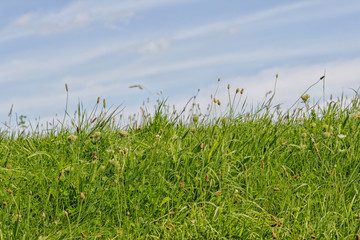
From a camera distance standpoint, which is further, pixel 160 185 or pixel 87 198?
pixel 160 185

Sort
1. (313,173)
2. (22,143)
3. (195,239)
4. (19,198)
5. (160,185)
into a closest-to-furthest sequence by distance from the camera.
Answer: (195,239) → (19,198) → (160,185) → (313,173) → (22,143)

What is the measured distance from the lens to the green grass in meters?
3.56

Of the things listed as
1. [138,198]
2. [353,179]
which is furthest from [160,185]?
[353,179]

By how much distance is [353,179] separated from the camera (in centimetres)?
426

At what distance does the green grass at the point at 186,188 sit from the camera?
3557 millimetres

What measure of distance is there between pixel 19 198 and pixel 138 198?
968 millimetres

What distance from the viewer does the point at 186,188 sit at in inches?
160

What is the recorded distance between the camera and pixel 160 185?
4055 millimetres

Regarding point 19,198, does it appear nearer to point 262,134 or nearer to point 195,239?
point 195,239

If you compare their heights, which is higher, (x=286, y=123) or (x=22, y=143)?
(x=286, y=123)

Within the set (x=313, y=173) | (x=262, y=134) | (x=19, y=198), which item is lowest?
(x=19, y=198)

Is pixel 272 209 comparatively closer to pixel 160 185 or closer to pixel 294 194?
pixel 294 194

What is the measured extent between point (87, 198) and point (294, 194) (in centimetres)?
190

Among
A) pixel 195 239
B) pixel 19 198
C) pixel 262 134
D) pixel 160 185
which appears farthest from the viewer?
pixel 262 134
